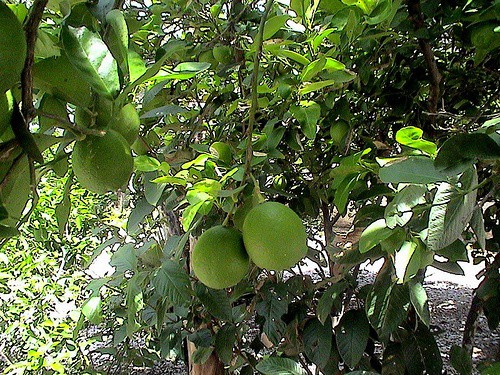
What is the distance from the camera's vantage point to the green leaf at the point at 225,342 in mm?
1127

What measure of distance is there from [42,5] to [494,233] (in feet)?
3.63

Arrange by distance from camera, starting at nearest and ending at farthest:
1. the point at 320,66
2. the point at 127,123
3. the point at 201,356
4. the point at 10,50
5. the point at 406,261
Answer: the point at 10,50
the point at 127,123
the point at 406,261
the point at 320,66
the point at 201,356

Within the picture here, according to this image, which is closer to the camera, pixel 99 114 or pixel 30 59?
pixel 30 59

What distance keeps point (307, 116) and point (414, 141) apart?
0.21m

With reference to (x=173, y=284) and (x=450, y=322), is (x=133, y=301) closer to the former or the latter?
(x=173, y=284)

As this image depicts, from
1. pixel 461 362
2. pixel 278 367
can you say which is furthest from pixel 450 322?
pixel 278 367

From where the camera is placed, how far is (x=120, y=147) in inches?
17.8

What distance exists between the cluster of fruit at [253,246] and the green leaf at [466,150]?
0.22 m

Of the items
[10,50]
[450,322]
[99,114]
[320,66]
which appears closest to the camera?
[10,50]

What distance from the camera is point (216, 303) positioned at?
3.23ft

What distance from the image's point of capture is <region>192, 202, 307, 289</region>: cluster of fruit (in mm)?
630

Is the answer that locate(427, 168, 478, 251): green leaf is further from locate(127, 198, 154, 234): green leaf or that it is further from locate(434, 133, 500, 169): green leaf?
locate(127, 198, 154, 234): green leaf

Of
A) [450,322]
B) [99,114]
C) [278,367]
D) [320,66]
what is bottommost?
[450,322]

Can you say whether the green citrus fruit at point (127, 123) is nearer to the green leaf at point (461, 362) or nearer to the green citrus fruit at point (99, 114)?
the green citrus fruit at point (99, 114)
